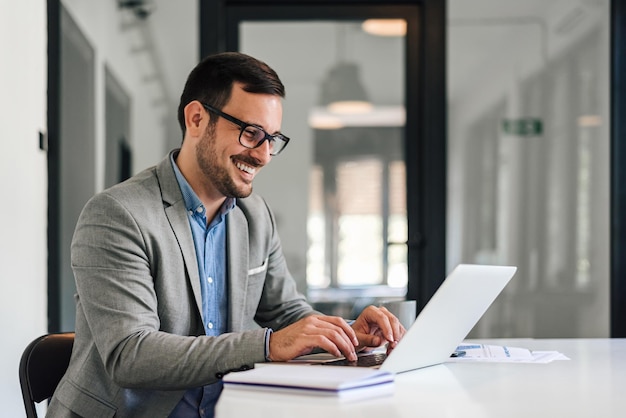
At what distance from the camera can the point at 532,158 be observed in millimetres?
4504

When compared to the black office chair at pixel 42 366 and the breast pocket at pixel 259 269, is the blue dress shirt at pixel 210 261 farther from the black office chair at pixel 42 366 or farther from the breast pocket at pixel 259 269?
the black office chair at pixel 42 366

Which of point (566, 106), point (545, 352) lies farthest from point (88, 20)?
point (545, 352)

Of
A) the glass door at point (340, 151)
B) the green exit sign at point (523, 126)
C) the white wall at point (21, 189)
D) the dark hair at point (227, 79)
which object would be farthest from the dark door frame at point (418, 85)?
the dark hair at point (227, 79)

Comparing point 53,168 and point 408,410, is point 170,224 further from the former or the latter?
point 53,168

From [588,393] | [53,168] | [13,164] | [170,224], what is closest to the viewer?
[588,393]

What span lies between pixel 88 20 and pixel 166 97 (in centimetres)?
50

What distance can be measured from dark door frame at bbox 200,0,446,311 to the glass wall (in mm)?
66

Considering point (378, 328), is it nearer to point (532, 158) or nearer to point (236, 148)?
point (236, 148)

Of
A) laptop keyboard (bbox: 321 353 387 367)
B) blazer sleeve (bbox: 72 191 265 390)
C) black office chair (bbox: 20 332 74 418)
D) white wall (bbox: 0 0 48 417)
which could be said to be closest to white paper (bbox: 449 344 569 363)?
laptop keyboard (bbox: 321 353 387 367)

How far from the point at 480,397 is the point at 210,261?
85cm

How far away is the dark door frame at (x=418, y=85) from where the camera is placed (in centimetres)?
444

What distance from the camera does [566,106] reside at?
4508 mm

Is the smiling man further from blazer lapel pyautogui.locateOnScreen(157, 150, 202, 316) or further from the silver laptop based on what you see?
the silver laptop

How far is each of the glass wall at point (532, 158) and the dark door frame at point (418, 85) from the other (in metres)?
0.07
